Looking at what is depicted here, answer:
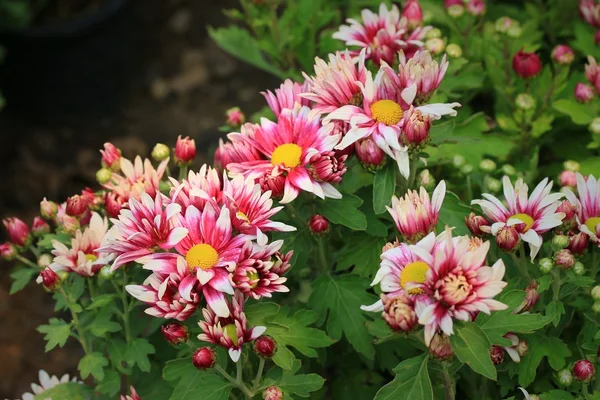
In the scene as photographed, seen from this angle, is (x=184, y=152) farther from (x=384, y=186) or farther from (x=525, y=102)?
(x=525, y=102)

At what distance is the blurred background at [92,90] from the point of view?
3.90 m

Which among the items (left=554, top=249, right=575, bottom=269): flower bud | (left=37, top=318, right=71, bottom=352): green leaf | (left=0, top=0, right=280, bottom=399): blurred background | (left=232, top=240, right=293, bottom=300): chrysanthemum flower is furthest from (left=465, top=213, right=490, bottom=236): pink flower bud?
(left=0, top=0, right=280, bottom=399): blurred background

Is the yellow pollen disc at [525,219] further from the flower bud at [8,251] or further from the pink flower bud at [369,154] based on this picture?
the flower bud at [8,251]

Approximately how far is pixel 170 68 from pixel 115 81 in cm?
33

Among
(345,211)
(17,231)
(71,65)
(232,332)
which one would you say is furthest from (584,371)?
(71,65)

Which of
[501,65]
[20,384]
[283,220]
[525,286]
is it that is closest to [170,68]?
[20,384]

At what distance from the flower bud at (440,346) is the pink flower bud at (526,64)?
94 cm

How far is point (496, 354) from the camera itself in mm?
1432

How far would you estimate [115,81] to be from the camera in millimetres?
4254

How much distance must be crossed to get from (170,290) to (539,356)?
0.71 meters

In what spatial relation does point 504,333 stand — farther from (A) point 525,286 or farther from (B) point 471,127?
(B) point 471,127

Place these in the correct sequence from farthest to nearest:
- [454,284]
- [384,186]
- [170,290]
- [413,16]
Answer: [413,16] < [384,186] < [170,290] < [454,284]

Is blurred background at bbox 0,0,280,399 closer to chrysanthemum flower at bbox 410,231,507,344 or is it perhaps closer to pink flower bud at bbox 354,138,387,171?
pink flower bud at bbox 354,138,387,171

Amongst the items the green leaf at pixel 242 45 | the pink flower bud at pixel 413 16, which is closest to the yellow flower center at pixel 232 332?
the pink flower bud at pixel 413 16
